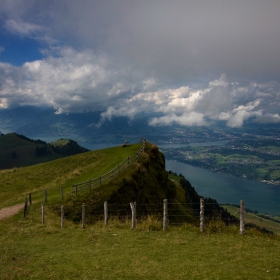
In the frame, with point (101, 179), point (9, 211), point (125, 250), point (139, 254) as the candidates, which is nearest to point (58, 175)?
point (101, 179)

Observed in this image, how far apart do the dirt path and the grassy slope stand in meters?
2.76

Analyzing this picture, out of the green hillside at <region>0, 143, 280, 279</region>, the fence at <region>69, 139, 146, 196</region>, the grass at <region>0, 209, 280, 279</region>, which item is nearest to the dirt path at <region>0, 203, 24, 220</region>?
the green hillside at <region>0, 143, 280, 279</region>

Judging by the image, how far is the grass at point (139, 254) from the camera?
31.6ft

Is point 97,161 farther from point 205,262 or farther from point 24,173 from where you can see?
point 205,262

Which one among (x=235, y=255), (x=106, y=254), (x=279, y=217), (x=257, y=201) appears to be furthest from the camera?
(x=257, y=201)

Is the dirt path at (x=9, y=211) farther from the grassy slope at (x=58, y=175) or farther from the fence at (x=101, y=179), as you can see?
the fence at (x=101, y=179)

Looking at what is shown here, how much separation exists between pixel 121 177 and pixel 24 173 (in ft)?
81.9

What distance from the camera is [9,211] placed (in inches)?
967

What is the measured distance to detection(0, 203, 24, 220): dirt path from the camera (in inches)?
912

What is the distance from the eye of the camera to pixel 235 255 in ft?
36.5

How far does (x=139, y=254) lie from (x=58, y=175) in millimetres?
35922

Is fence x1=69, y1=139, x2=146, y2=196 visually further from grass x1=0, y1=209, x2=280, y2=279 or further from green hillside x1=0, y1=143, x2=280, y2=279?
grass x1=0, y1=209, x2=280, y2=279

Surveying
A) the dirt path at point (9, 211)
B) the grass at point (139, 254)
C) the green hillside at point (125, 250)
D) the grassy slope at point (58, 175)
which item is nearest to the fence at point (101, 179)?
the grassy slope at point (58, 175)

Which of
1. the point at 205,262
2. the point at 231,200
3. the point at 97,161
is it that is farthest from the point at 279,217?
the point at 205,262
